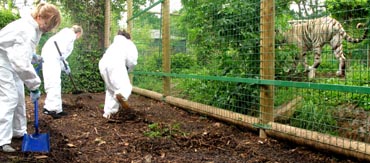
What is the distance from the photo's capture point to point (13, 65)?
3373mm

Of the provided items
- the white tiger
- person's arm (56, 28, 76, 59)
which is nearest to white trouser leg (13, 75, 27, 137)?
person's arm (56, 28, 76, 59)

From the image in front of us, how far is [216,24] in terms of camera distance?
489 cm

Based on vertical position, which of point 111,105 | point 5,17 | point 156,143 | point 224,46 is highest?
point 5,17

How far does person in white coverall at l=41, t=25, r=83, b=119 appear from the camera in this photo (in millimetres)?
5734

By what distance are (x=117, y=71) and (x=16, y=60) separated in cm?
196

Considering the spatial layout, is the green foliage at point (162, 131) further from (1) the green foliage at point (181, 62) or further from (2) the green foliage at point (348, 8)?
(2) the green foliage at point (348, 8)

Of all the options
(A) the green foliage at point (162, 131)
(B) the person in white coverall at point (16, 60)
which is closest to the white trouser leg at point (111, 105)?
(A) the green foliage at point (162, 131)

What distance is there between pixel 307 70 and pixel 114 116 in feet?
9.50

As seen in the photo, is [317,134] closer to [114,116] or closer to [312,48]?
[312,48]

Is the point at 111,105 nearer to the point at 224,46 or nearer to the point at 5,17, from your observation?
the point at 224,46

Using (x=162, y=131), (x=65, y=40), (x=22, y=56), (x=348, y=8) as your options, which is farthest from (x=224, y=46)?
(x=65, y=40)

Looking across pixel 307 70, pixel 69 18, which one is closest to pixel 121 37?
pixel 307 70

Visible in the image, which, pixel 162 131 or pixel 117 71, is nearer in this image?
pixel 162 131

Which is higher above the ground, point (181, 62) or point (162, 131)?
point (181, 62)
